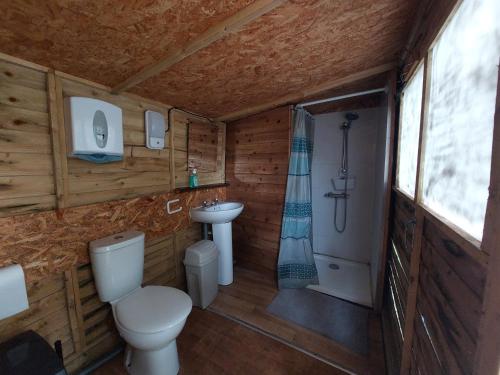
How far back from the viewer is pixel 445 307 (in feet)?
2.35

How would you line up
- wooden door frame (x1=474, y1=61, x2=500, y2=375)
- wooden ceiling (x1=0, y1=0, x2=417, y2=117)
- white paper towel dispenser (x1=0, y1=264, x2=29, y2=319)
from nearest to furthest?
1. wooden door frame (x1=474, y1=61, x2=500, y2=375)
2. wooden ceiling (x1=0, y1=0, x2=417, y2=117)
3. white paper towel dispenser (x1=0, y1=264, x2=29, y2=319)

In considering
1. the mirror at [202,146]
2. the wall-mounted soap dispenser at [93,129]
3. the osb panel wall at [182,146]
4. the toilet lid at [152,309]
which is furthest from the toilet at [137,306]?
the mirror at [202,146]

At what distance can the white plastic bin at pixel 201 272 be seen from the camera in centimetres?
198

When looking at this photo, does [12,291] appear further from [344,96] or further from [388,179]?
[344,96]

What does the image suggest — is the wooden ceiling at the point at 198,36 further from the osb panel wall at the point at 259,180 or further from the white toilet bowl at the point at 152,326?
the white toilet bowl at the point at 152,326

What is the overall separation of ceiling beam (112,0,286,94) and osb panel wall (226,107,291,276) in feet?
4.27

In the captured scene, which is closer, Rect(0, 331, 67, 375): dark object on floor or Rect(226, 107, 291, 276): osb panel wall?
Rect(0, 331, 67, 375): dark object on floor

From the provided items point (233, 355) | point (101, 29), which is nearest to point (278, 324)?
point (233, 355)

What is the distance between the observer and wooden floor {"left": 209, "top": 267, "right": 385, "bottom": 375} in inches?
58.3

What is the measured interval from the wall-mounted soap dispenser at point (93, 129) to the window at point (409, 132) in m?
1.90

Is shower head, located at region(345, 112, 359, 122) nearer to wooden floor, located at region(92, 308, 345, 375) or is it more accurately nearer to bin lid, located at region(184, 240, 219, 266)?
bin lid, located at region(184, 240, 219, 266)

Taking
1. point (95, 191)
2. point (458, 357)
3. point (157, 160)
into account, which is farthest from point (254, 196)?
point (458, 357)

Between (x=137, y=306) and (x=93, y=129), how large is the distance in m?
1.17

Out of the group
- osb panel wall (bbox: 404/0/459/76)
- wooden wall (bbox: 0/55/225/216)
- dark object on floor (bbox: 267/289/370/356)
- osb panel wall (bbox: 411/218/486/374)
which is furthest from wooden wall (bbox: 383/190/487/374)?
wooden wall (bbox: 0/55/225/216)
